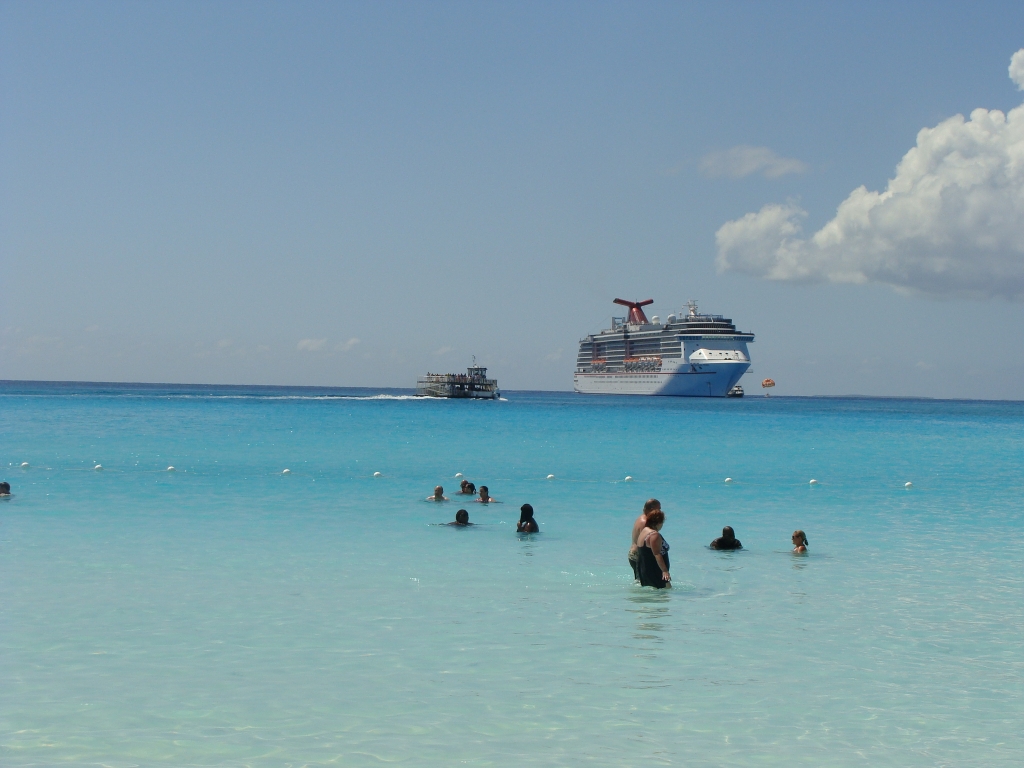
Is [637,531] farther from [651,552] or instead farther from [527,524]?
[527,524]

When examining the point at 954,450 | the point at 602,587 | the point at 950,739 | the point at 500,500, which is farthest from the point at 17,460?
the point at 954,450

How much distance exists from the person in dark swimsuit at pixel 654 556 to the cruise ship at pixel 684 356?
118540mm

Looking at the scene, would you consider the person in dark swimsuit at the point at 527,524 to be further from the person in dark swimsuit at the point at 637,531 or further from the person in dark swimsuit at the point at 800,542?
the person in dark swimsuit at the point at 800,542

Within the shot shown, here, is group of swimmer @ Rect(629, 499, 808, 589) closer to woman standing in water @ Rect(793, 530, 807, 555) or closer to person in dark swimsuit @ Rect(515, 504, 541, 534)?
woman standing in water @ Rect(793, 530, 807, 555)

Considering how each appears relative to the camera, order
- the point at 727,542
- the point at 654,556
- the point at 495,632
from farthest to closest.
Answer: the point at 727,542 < the point at 654,556 < the point at 495,632

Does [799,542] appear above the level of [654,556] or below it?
below

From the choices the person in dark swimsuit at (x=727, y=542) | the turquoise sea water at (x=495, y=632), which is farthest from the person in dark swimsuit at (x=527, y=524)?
the person in dark swimsuit at (x=727, y=542)

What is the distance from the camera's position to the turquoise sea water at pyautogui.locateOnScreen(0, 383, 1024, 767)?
272 inches

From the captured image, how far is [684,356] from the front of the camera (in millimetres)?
129125

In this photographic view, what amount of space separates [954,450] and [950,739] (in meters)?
38.9

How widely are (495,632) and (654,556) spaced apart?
2.93 meters

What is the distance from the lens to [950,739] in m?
7.04

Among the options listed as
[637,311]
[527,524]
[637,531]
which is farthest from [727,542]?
[637,311]

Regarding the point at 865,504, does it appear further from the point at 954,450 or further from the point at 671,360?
the point at 671,360
